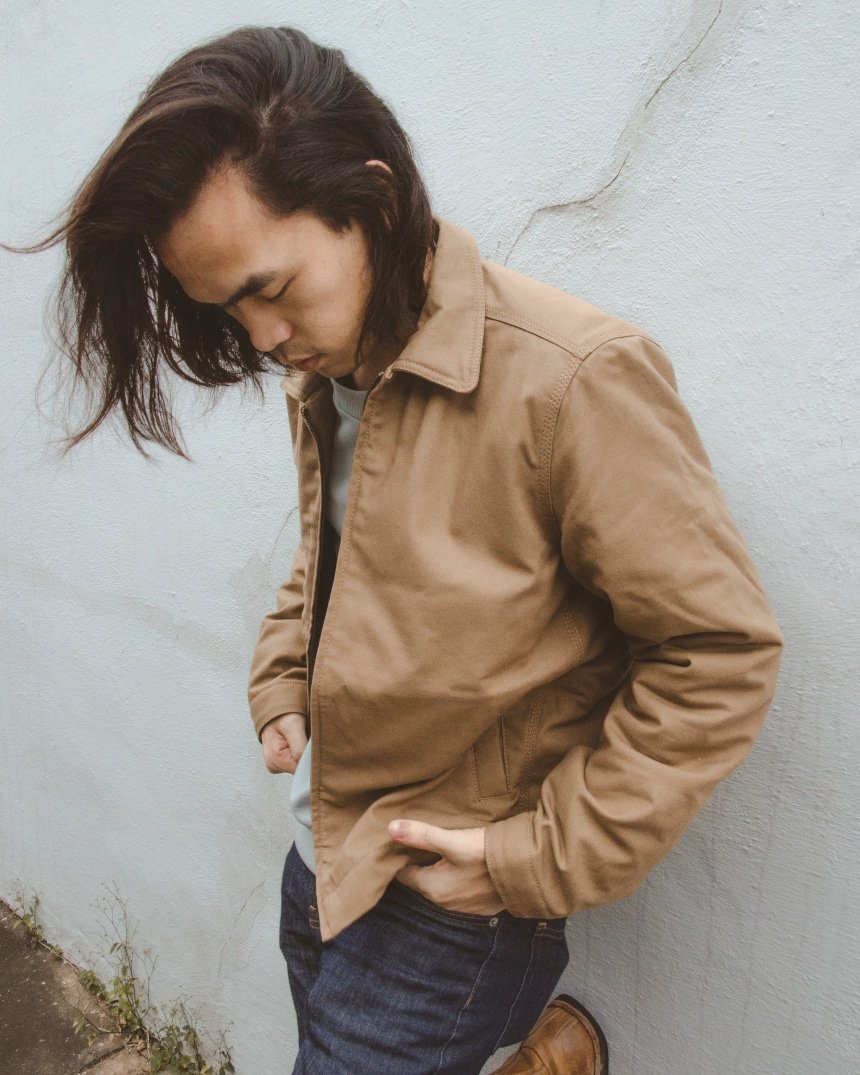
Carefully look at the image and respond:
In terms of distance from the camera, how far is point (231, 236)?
1170 mm

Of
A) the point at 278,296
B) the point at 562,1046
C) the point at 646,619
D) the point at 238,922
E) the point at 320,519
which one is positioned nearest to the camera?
the point at 646,619

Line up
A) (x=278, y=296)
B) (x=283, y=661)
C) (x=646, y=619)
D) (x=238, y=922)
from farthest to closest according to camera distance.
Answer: (x=238, y=922)
(x=283, y=661)
(x=278, y=296)
(x=646, y=619)

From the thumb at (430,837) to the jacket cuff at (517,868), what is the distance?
3 cm

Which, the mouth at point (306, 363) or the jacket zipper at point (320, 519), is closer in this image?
the mouth at point (306, 363)

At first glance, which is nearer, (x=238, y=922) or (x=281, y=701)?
(x=281, y=701)

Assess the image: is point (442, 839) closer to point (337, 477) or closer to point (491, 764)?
point (491, 764)

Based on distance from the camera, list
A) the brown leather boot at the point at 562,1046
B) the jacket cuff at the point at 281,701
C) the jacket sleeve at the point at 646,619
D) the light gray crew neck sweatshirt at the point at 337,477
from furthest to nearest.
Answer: the jacket cuff at the point at 281,701 < the brown leather boot at the point at 562,1046 < the light gray crew neck sweatshirt at the point at 337,477 < the jacket sleeve at the point at 646,619

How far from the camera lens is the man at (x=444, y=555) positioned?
3.62 ft

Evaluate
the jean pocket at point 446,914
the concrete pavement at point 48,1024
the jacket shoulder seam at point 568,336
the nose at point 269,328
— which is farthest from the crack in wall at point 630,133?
the concrete pavement at point 48,1024

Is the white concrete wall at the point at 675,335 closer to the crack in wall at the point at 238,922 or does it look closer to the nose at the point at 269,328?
the crack in wall at the point at 238,922

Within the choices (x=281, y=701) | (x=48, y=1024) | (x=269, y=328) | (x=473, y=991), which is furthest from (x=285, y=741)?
(x=48, y=1024)

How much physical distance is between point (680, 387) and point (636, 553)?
449mm

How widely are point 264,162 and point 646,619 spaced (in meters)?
0.70

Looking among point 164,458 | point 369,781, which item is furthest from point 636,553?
point 164,458
